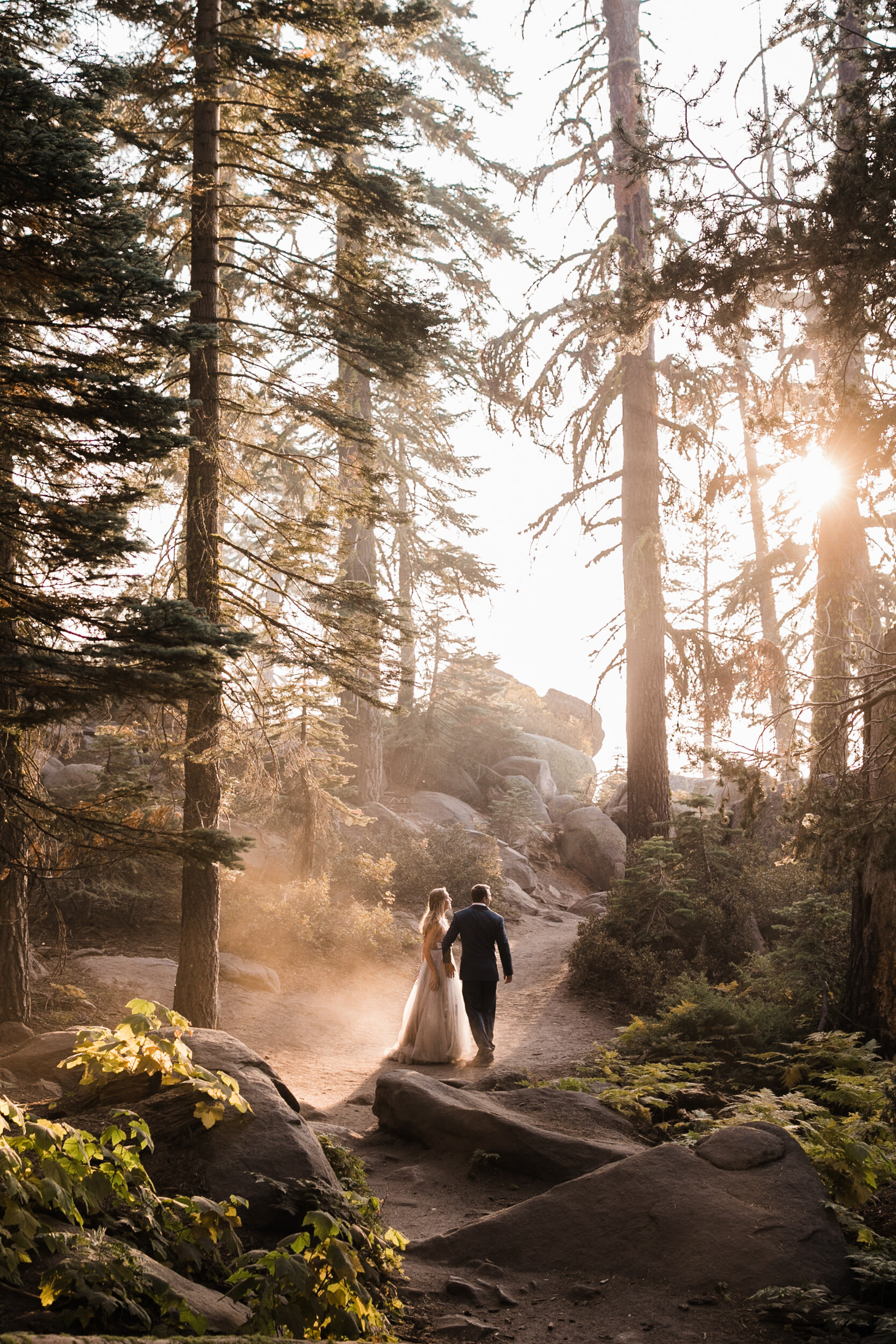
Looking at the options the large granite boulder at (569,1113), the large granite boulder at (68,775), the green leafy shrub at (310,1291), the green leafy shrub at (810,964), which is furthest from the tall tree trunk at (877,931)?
the large granite boulder at (68,775)

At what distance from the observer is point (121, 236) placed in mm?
5406

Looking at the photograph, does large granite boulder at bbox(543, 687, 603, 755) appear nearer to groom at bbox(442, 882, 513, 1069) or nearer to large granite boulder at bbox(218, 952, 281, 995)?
large granite boulder at bbox(218, 952, 281, 995)

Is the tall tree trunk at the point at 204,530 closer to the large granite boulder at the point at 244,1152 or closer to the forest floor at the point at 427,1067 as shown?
the forest floor at the point at 427,1067

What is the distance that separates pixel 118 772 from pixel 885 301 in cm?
1003

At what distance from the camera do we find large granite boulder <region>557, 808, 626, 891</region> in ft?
73.1

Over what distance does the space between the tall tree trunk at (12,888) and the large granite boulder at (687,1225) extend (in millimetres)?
4664

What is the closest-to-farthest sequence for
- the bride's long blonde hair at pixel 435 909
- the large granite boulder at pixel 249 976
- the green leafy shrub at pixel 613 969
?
the bride's long blonde hair at pixel 435 909 → the green leafy shrub at pixel 613 969 → the large granite boulder at pixel 249 976

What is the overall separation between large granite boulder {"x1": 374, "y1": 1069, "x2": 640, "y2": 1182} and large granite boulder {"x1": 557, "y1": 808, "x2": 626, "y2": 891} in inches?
593

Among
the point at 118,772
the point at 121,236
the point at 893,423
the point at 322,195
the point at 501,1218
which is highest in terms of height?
the point at 322,195

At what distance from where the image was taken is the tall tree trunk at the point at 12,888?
7.43 meters

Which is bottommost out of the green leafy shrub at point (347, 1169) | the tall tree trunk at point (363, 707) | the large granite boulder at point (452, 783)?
the green leafy shrub at point (347, 1169)

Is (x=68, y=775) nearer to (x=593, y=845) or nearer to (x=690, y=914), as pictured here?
(x=690, y=914)

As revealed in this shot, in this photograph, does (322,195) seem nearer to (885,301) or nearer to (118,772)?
(885,301)

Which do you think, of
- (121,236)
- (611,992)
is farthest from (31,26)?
(611,992)
